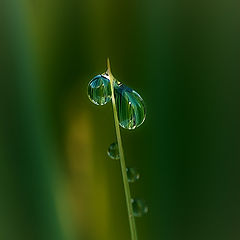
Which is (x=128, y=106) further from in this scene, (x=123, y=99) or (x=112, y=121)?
(x=112, y=121)

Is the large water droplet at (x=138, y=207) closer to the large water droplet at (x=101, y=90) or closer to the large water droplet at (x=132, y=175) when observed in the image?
the large water droplet at (x=132, y=175)

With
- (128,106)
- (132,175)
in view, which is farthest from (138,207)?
(128,106)

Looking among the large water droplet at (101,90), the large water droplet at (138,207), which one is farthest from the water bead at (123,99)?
the large water droplet at (138,207)
